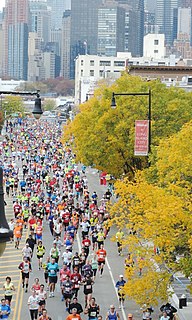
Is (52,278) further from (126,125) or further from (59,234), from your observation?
(126,125)

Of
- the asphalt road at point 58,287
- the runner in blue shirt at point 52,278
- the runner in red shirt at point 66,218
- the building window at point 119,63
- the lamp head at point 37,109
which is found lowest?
the building window at point 119,63

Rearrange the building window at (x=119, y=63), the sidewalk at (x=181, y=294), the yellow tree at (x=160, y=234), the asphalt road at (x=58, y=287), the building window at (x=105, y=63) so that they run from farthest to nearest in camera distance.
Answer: the building window at (x=119, y=63) → the building window at (x=105, y=63) → the sidewalk at (x=181, y=294) → the asphalt road at (x=58, y=287) → the yellow tree at (x=160, y=234)

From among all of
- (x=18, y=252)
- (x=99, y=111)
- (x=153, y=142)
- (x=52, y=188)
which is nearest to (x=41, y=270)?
(x=18, y=252)

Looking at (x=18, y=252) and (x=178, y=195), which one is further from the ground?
(x=178, y=195)

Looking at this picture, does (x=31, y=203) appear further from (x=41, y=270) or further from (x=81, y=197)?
(x=41, y=270)

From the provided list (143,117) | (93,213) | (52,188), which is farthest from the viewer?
(52,188)

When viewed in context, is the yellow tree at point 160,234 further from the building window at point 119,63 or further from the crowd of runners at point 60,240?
the building window at point 119,63

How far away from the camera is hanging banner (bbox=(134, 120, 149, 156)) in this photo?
107 ft

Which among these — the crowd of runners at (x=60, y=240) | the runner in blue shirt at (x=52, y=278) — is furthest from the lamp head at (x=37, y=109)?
the runner in blue shirt at (x=52, y=278)

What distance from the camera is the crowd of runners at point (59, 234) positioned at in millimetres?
24422

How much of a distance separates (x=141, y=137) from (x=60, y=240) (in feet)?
17.3

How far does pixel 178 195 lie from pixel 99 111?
24.0 meters

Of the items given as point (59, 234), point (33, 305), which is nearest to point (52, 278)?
point (33, 305)

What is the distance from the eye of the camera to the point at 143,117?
147ft
